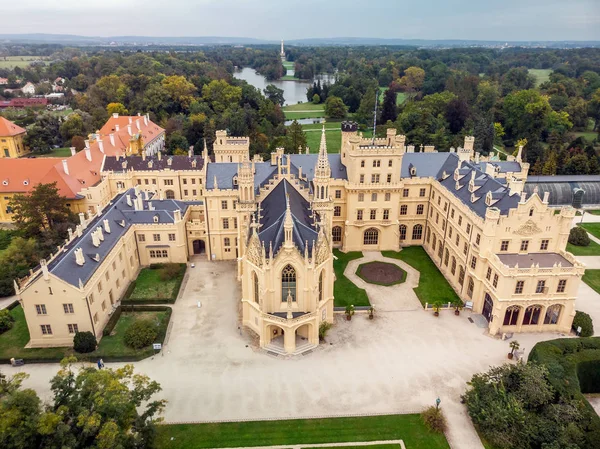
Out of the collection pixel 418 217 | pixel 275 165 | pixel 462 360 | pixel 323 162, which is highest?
pixel 323 162

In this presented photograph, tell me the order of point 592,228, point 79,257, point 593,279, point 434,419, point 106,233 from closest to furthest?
point 434,419 → point 79,257 → point 106,233 → point 593,279 → point 592,228

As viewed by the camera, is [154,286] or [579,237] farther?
[579,237]

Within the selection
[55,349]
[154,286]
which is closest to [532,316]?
[154,286]

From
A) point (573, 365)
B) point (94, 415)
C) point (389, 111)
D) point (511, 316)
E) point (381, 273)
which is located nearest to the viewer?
point (94, 415)

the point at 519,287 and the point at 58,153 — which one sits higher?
the point at 519,287

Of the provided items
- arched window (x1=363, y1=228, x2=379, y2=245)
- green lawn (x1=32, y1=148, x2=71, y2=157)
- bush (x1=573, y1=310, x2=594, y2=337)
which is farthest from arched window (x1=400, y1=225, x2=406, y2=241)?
green lawn (x1=32, y1=148, x2=71, y2=157)

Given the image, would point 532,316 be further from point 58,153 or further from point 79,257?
point 58,153

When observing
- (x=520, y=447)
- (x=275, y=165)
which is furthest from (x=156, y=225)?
(x=520, y=447)

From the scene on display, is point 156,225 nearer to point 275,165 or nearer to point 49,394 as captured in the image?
point 275,165
